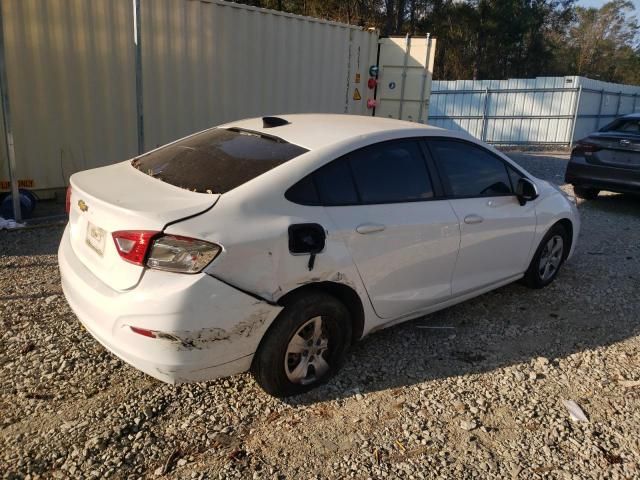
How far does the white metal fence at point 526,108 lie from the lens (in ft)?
66.5

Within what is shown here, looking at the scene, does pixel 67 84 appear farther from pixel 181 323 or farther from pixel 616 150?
pixel 616 150

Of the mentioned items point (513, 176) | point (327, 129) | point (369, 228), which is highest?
point (327, 129)

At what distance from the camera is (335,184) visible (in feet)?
10.3

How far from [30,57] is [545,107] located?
18793 mm

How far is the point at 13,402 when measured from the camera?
3012 mm

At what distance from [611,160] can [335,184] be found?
6.61 meters

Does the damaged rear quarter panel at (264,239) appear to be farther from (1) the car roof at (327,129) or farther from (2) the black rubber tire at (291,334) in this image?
(1) the car roof at (327,129)

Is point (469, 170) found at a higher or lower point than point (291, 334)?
higher

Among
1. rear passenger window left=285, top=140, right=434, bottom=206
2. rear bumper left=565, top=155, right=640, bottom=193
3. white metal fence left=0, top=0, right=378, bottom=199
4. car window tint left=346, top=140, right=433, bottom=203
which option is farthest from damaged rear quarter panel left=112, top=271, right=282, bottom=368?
rear bumper left=565, top=155, right=640, bottom=193

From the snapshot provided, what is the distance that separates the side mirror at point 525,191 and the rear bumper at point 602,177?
174 inches

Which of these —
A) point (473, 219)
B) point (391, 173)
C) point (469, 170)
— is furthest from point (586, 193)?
point (391, 173)

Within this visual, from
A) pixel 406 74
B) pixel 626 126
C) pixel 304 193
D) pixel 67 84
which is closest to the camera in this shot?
pixel 304 193

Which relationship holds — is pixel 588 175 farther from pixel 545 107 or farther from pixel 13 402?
pixel 545 107

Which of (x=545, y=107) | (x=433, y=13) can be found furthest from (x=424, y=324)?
(x=433, y=13)
